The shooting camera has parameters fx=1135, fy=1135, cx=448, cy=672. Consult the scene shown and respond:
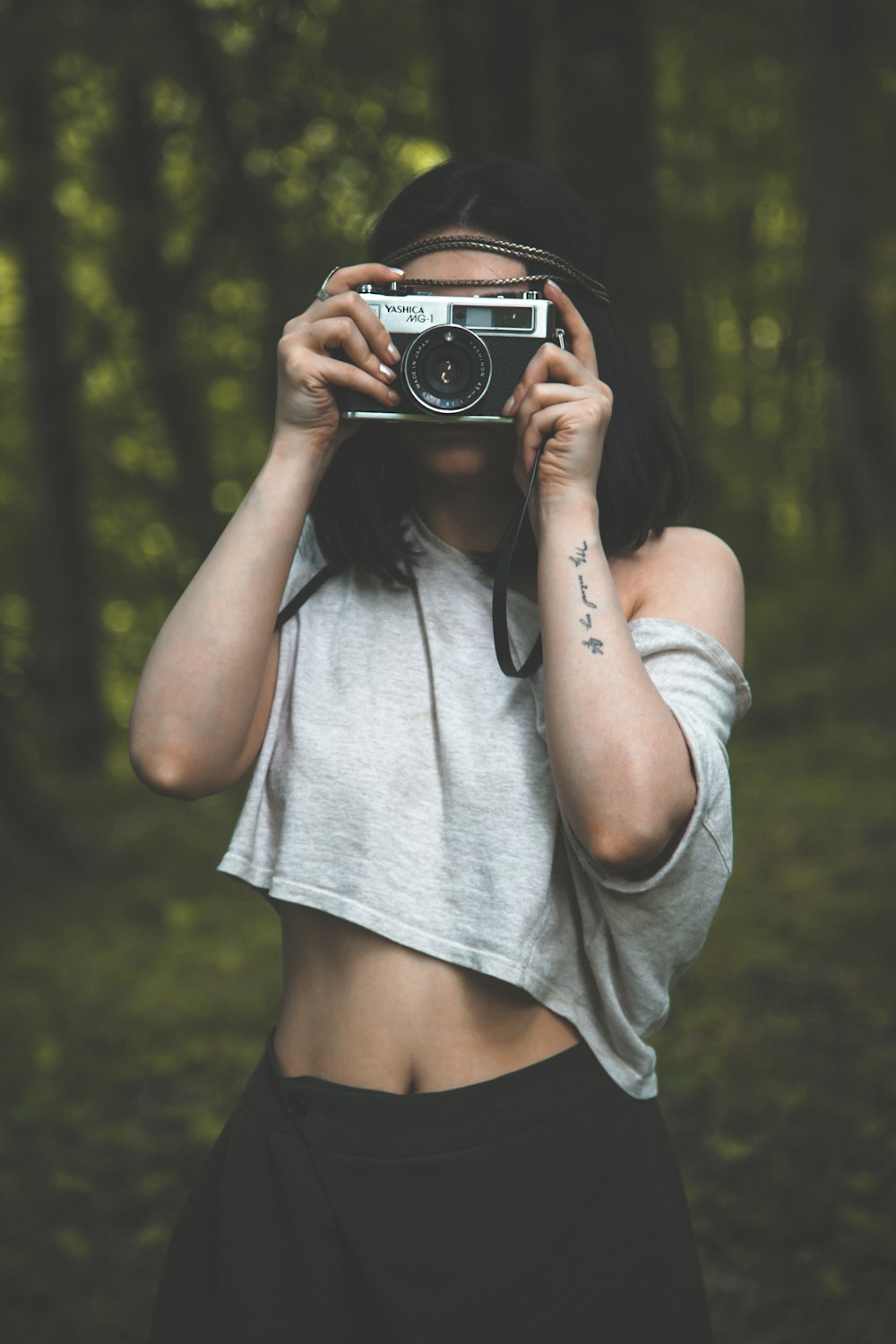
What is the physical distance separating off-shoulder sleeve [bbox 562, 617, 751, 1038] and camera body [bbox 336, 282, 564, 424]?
0.34 metres

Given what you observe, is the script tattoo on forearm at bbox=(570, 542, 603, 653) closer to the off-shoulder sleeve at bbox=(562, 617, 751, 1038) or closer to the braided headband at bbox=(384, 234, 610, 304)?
the off-shoulder sleeve at bbox=(562, 617, 751, 1038)

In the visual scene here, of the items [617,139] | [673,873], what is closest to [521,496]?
[673,873]

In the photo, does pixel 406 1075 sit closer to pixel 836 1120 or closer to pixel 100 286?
pixel 836 1120

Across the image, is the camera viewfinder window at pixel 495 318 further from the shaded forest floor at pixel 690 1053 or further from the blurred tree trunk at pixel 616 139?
the blurred tree trunk at pixel 616 139

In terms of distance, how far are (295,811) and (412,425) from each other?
52cm

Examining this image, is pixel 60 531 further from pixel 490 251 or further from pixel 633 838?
pixel 633 838

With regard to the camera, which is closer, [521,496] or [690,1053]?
[521,496]

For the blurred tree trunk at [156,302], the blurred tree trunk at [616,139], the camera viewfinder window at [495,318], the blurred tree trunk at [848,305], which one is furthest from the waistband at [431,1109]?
the blurred tree trunk at [848,305]

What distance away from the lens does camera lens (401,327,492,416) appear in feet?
4.47

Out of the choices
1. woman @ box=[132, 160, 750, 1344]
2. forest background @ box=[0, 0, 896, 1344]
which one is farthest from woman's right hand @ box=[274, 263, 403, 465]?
forest background @ box=[0, 0, 896, 1344]

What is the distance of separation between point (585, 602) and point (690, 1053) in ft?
8.66

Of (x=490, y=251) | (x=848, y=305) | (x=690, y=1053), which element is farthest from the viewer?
(x=848, y=305)

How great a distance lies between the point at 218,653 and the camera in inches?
52.7

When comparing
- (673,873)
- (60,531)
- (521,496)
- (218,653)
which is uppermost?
(60,531)
